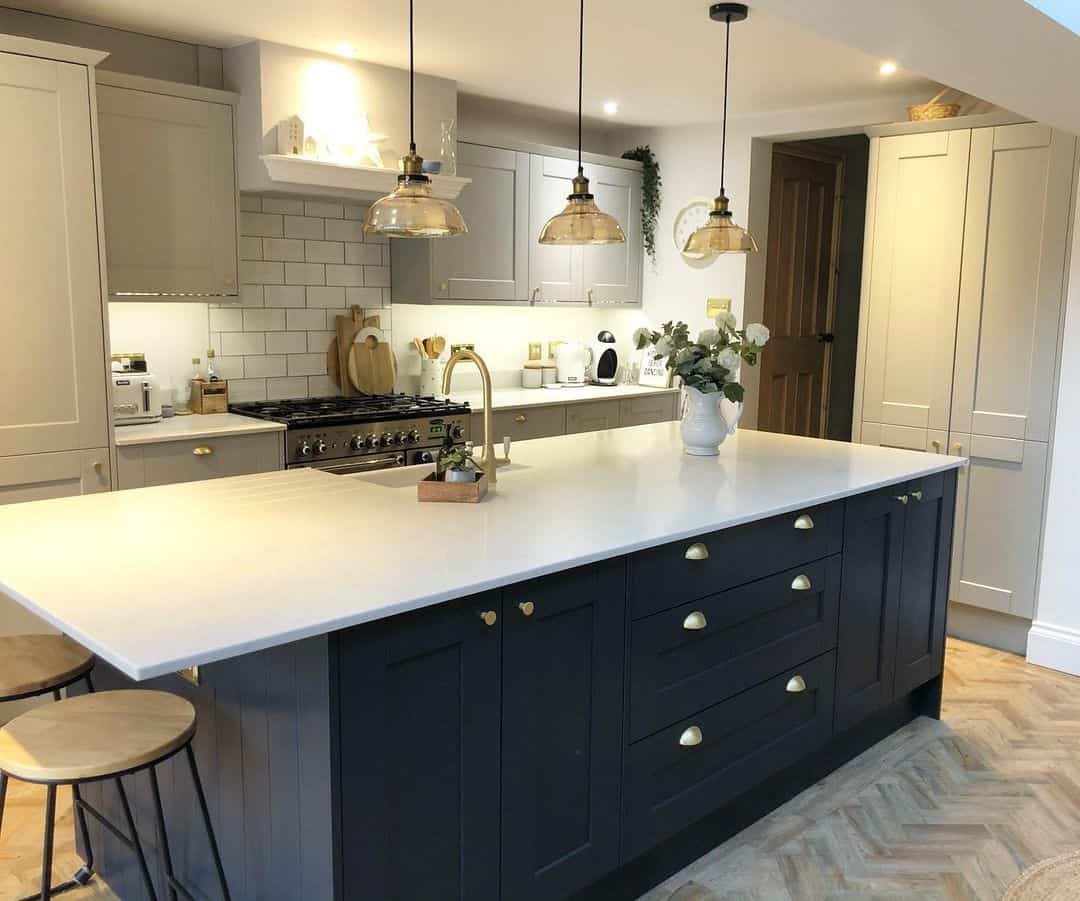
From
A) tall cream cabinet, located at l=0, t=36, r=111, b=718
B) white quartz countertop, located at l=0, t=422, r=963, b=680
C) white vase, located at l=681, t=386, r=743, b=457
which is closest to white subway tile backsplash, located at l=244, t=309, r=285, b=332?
tall cream cabinet, located at l=0, t=36, r=111, b=718

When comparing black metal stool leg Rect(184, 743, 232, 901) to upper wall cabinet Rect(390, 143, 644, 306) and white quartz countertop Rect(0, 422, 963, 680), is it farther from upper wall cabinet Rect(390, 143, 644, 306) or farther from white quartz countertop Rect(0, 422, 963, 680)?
upper wall cabinet Rect(390, 143, 644, 306)

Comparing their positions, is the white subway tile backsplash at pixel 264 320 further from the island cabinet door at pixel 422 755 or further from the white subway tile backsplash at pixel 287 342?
the island cabinet door at pixel 422 755

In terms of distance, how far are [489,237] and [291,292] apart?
1.12 meters

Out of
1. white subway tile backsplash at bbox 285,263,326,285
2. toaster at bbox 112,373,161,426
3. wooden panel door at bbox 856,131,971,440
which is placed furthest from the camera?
white subway tile backsplash at bbox 285,263,326,285

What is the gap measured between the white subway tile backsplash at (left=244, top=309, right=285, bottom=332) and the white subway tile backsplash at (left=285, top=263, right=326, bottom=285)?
17 centimetres

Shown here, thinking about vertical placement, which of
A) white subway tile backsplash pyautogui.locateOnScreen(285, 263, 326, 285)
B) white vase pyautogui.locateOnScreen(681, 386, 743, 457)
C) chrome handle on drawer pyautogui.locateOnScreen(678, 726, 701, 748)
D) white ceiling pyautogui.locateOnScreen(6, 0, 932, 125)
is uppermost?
white ceiling pyautogui.locateOnScreen(6, 0, 932, 125)

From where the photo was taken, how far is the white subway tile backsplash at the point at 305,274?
15.2ft

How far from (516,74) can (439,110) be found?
41cm

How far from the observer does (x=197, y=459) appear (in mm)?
3791

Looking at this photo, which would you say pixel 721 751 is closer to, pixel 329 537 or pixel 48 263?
pixel 329 537

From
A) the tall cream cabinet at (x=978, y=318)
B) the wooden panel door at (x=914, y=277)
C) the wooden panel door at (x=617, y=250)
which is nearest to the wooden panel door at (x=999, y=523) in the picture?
the tall cream cabinet at (x=978, y=318)

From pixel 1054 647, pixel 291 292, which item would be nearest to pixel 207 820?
pixel 291 292

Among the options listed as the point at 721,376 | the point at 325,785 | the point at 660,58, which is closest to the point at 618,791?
the point at 325,785

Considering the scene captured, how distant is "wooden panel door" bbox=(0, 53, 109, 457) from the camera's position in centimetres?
312
